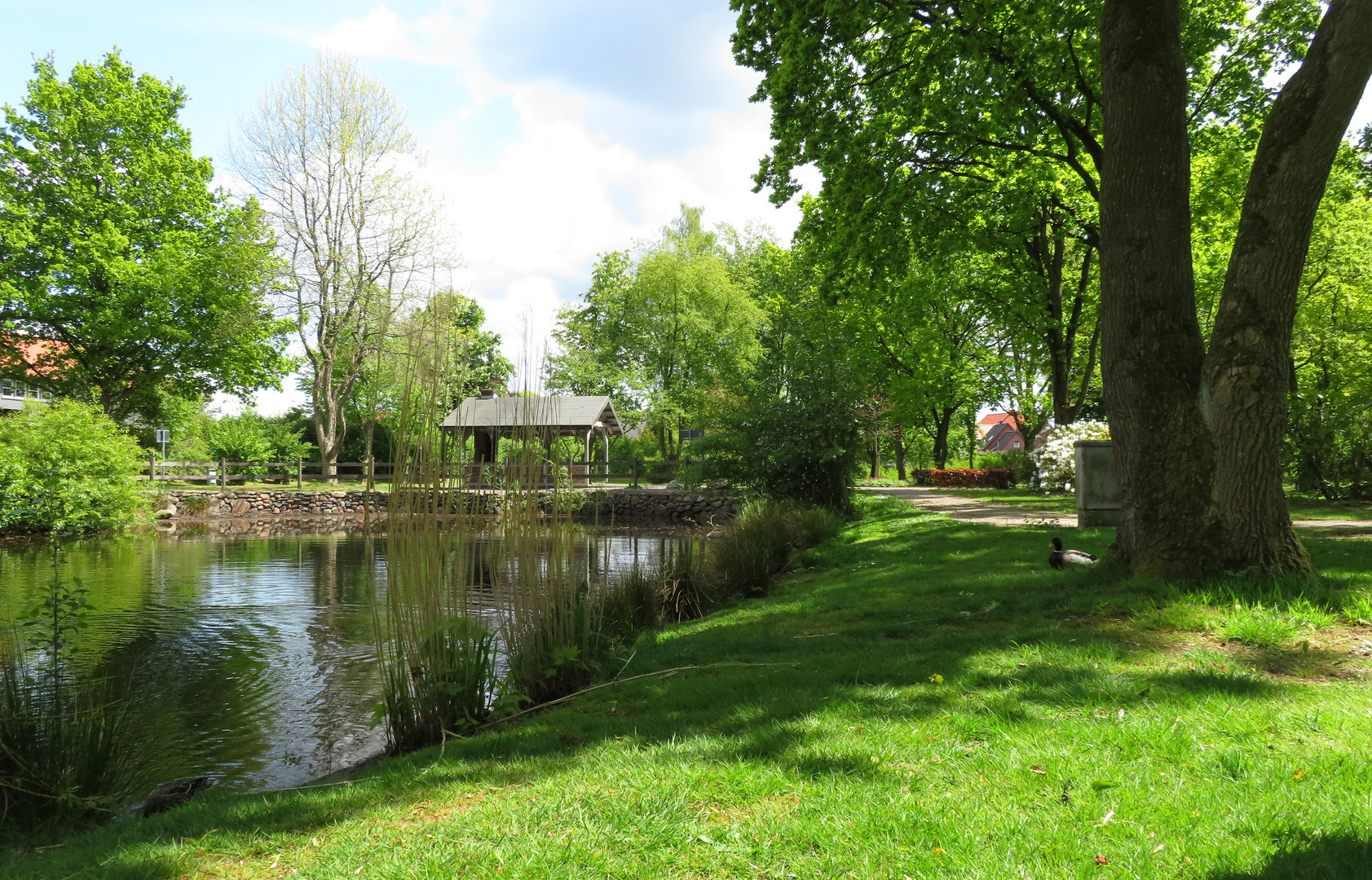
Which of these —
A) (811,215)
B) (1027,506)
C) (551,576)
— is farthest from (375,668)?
(1027,506)

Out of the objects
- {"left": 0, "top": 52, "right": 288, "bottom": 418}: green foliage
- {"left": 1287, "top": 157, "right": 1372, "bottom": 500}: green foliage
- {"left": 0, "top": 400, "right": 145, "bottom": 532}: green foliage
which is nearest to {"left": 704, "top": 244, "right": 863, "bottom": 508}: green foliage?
{"left": 1287, "top": 157, "right": 1372, "bottom": 500}: green foliage

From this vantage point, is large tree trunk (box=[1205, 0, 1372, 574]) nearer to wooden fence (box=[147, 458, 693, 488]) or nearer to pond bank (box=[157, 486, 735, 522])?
pond bank (box=[157, 486, 735, 522])

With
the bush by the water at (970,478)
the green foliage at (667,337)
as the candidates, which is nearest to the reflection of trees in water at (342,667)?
the bush by the water at (970,478)

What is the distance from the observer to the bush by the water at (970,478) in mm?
27375

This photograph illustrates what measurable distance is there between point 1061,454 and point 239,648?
633 inches

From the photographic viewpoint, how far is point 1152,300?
17.8 ft

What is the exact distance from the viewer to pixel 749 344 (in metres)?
35.8

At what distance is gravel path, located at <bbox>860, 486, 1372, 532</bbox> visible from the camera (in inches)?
375

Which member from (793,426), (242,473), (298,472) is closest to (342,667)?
(793,426)

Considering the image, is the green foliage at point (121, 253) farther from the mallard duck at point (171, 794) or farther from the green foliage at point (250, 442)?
the mallard duck at point (171, 794)

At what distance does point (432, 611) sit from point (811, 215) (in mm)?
8699

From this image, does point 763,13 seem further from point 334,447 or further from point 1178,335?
point 334,447

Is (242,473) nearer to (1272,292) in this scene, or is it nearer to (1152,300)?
(1152,300)

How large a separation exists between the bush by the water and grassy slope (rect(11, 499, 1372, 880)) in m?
24.0
